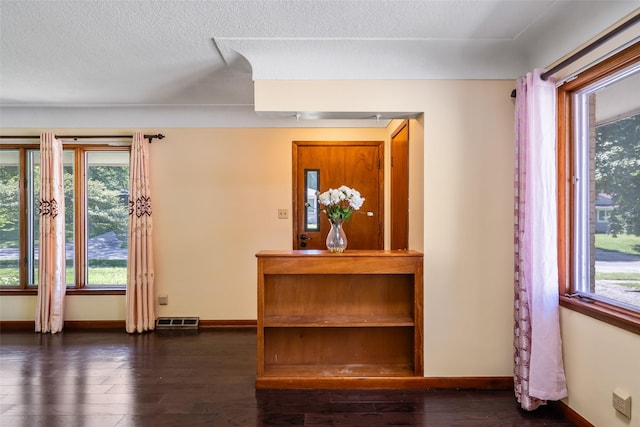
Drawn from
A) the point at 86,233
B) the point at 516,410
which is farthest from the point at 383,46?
the point at 86,233

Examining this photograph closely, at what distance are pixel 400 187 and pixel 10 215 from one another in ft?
14.2

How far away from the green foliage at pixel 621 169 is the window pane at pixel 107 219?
4373mm

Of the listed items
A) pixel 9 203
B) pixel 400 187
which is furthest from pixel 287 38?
pixel 9 203

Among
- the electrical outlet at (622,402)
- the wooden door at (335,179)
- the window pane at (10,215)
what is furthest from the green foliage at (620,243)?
the window pane at (10,215)

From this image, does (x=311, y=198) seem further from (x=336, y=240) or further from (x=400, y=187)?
(x=336, y=240)

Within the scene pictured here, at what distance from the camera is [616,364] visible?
6.41 ft

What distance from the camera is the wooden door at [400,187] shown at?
10.4 ft

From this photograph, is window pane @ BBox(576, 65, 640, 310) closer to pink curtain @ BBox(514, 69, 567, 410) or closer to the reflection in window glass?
pink curtain @ BBox(514, 69, 567, 410)

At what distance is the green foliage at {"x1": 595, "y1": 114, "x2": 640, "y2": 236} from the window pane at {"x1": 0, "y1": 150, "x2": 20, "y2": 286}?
5.42 m

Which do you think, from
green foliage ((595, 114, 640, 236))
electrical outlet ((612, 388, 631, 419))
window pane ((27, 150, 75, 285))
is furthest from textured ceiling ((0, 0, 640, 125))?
electrical outlet ((612, 388, 631, 419))

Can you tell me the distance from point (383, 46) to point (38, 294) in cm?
426

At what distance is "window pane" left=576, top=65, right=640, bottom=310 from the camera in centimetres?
195

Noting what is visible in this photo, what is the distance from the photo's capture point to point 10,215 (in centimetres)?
423

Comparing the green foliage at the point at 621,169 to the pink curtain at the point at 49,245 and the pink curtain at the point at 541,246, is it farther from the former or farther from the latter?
the pink curtain at the point at 49,245
